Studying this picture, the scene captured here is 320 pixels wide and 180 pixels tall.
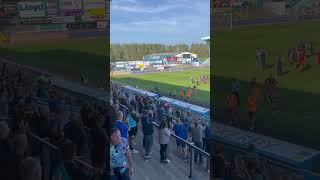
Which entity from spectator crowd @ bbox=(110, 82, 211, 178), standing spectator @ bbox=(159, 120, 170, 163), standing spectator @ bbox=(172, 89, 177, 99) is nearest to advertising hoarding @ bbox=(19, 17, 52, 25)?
spectator crowd @ bbox=(110, 82, 211, 178)

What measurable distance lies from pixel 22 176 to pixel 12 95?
34.8 inches

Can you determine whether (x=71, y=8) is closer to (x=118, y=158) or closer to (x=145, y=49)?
(x=118, y=158)

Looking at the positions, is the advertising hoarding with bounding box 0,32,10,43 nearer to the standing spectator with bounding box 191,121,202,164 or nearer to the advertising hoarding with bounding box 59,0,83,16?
the advertising hoarding with bounding box 59,0,83,16

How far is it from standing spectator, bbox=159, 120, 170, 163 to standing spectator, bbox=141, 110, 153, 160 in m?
0.14

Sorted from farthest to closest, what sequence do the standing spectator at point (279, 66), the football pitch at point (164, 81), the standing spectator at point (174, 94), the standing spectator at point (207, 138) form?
the standing spectator at point (174, 94) < the football pitch at point (164, 81) < the standing spectator at point (207, 138) < the standing spectator at point (279, 66)

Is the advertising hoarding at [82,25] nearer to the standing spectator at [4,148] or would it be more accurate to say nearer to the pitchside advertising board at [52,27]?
the pitchside advertising board at [52,27]

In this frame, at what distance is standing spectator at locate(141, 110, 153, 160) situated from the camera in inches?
225

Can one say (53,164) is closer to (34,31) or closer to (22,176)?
(22,176)

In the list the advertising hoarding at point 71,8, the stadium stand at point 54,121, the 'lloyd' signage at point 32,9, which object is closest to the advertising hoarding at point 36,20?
the 'lloyd' signage at point 32,9

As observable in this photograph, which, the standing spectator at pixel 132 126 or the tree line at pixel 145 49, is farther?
the standing spectator at pixel 132 126

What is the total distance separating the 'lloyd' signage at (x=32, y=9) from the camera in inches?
167

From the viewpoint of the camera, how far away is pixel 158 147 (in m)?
5.86

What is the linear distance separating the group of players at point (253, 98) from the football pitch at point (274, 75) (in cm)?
3

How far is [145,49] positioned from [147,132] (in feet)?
3.43
